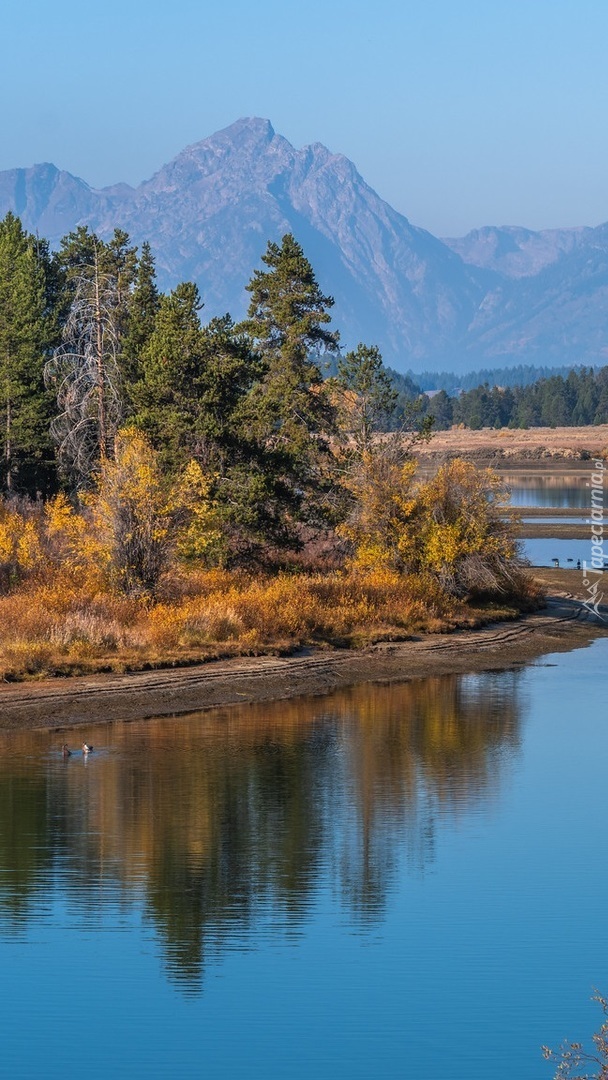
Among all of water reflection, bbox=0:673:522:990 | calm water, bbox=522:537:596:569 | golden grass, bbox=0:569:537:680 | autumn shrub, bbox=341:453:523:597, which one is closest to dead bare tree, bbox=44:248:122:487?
golden grass, bbox=0:569:537:680

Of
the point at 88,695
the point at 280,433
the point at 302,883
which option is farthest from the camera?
the point at 280,433

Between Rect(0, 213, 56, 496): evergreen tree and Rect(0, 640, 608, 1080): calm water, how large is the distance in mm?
27419

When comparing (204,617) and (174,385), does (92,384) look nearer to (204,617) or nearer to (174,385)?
(174,385)

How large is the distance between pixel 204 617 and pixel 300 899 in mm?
19325

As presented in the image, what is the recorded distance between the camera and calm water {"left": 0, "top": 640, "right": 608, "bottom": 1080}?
16.9 metres

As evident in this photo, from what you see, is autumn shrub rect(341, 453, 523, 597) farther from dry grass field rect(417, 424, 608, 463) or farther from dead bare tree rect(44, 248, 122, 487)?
dry grass field rect(417, 424, 608, 463)

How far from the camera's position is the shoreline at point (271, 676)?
33.9 metres

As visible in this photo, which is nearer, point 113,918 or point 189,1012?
point 189,1012

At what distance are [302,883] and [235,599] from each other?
19.6 meters

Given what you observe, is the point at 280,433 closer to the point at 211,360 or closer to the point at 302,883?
the point at 211,360

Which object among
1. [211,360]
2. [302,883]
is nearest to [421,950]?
[302,883]

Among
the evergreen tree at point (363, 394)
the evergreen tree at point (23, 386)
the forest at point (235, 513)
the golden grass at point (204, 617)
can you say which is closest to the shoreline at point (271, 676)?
the golden grass at point (204, 617)

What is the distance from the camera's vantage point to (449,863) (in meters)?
23.4

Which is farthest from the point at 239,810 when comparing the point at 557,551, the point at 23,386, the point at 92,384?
the point at 557,551
